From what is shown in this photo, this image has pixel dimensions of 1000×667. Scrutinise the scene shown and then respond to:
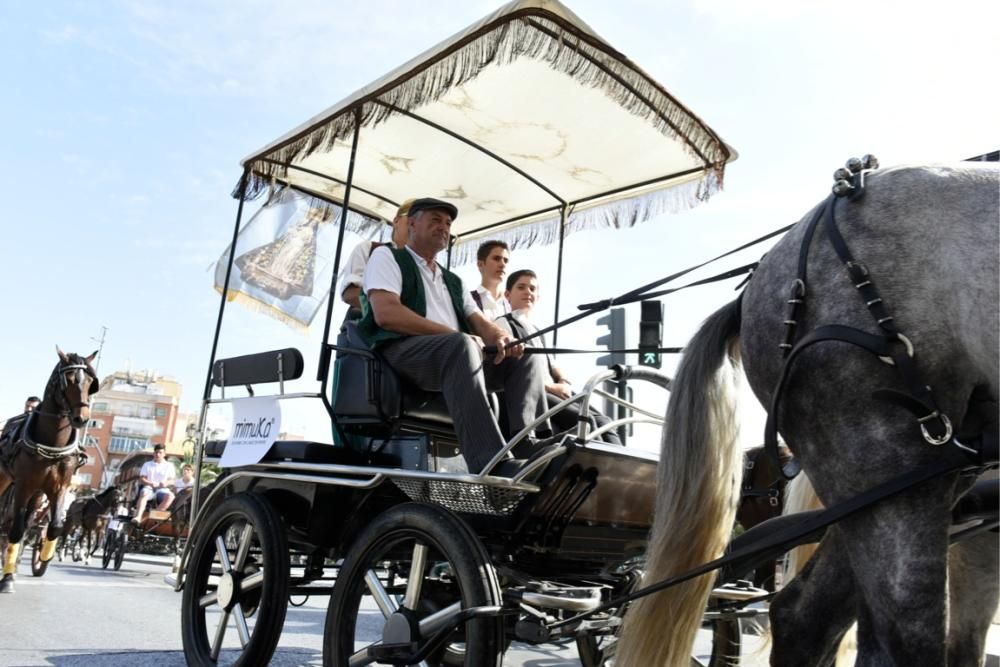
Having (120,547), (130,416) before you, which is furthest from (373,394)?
(130,416)

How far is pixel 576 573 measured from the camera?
Result: 353 centimetres

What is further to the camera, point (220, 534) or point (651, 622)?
point (220, 534)

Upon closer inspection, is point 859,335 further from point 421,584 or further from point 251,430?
point 251,430

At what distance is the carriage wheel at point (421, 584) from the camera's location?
277 centimetres

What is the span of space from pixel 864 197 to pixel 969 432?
0.60 m

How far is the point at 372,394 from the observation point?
3562 millimetres

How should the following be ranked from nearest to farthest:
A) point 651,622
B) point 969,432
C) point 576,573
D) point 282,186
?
point 969,432
point 651,622
point 576,573
point 282,186

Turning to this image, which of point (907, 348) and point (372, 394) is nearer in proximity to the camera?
point (907, 348)

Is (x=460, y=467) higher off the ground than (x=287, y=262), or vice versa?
(x=287, y=262)

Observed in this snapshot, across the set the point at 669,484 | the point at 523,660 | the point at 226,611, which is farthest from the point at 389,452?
the point at 523,660

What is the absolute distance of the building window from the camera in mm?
95125

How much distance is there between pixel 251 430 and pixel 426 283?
3.62ft

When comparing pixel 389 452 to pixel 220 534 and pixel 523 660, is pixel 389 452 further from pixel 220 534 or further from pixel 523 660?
pixel 523 660

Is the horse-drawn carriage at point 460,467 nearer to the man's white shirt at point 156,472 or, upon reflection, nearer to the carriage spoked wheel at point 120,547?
the carriage spoked wheel at point 120,547
